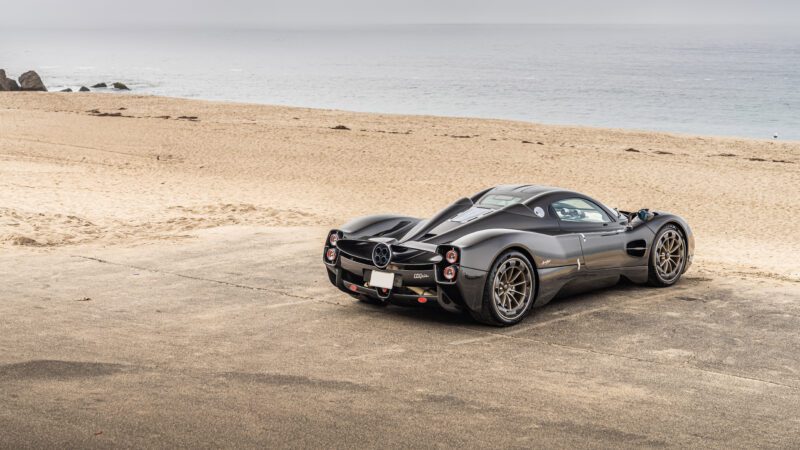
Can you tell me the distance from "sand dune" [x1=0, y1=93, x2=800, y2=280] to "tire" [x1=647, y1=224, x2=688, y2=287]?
2.26m

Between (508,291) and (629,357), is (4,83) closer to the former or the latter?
(508,291)

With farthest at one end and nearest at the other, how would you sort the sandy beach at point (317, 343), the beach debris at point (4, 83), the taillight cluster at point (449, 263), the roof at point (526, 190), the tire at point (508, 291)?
the beach debris at point (4, 83) < the roof at point (526, 190) < the tire at point (508, 291) < the taillight cluster at point (449, 263) < the sandy beach at point (317, 343)

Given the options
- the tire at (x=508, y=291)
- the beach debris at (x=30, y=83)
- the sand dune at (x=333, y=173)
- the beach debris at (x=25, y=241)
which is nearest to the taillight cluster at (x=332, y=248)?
the tire at (x=508, y=291)

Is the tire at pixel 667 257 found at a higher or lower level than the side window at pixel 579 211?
A: lower

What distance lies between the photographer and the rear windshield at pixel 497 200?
10656mm

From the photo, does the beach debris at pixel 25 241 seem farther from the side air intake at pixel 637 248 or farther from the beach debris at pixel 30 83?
the beach debris at pixel 30 83

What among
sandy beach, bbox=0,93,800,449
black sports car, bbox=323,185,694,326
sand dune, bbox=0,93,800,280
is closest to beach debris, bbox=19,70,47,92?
sand dune, bbox=0,93,800,280

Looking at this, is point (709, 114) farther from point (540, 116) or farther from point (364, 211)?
point (364, 211)

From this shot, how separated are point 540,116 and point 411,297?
49908 mm

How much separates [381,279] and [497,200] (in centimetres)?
185

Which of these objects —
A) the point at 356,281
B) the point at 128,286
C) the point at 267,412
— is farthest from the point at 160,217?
the point at 267,412

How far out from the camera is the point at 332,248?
34.3ft

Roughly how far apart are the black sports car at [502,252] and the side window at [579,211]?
0.05ft

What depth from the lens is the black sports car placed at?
31.0 feet
